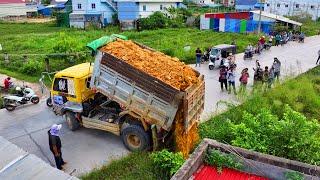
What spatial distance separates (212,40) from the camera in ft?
97.7

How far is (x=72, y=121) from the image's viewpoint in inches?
461

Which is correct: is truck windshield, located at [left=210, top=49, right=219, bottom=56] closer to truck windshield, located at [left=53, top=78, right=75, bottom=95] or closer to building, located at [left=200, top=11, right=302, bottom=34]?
truck windshield, located at [left=53, top=78, right=75, bottom=95]

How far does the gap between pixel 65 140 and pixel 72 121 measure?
0.70m

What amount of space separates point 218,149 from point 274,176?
100 cm

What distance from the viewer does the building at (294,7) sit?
4897cm

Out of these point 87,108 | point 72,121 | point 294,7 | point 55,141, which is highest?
point 294,7

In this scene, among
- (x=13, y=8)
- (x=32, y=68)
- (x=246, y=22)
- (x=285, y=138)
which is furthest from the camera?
(x=13, y=8)

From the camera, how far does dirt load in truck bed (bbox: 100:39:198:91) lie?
31.6 feet

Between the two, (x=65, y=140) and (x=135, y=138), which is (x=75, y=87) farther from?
(x=135, y=138)

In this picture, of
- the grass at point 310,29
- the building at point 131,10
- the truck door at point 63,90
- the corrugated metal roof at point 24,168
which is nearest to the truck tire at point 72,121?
the truck door at point 63,90

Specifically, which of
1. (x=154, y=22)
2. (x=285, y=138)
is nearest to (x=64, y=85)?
(x=285, y=138)

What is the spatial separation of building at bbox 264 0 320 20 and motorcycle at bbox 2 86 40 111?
41620mm

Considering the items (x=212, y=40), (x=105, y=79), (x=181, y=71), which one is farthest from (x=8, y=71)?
(x=212, y=40)

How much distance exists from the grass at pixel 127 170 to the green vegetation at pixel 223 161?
3.06m
